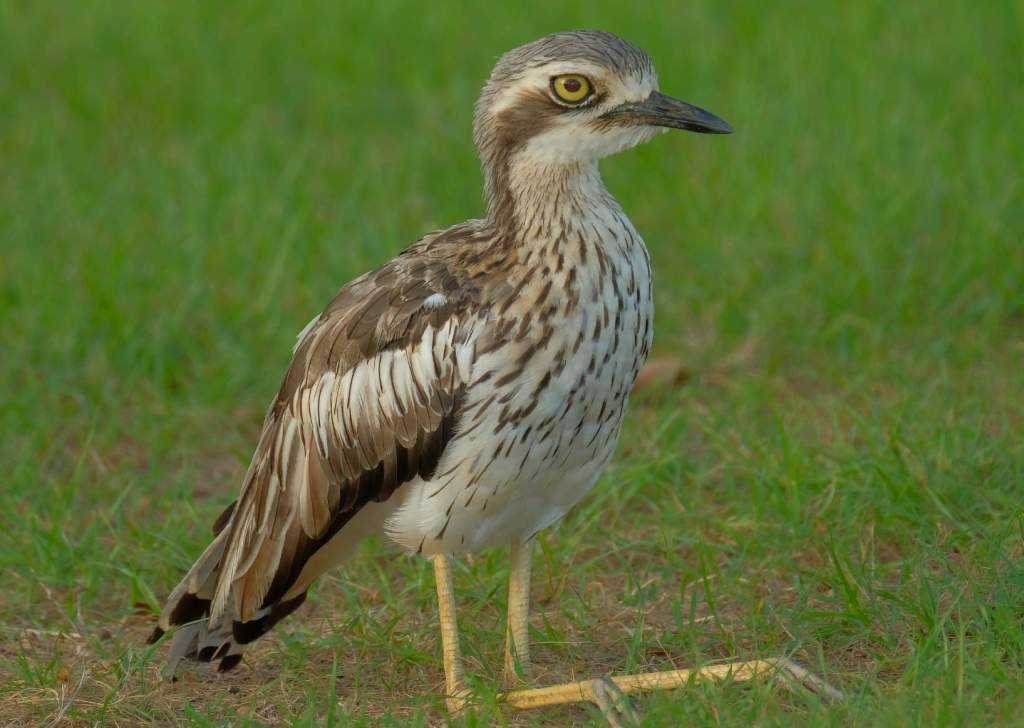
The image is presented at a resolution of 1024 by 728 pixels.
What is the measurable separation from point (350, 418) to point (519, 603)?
26.9 inches

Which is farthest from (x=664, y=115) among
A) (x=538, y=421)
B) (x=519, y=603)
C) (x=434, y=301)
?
(x=519, y=603)

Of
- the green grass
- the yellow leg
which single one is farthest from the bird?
the green grass

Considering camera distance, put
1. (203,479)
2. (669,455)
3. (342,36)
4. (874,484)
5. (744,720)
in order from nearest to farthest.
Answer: (744,720), (874,484), (669,455), (203,479), (342,36)

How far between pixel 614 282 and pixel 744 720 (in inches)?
43.3

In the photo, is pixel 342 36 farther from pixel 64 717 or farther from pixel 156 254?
pixel 64 717

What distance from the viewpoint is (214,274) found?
7.36 m

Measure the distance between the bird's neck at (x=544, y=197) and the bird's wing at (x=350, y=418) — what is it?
0.20 metres

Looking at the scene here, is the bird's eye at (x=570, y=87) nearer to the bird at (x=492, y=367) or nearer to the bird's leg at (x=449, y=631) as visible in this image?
the bird at (x=492, y=367)

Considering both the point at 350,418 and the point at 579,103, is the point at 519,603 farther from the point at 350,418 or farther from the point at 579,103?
the point at 579,103

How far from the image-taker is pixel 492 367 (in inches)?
163

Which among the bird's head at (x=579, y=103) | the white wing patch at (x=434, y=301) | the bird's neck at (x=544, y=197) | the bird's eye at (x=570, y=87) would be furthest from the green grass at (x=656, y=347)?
the bird's eye at (x=570, y=87)

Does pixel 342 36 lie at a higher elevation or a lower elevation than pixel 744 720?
higher

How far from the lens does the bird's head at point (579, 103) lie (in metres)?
4.28

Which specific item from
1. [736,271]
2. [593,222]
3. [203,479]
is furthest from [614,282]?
[736,271]
